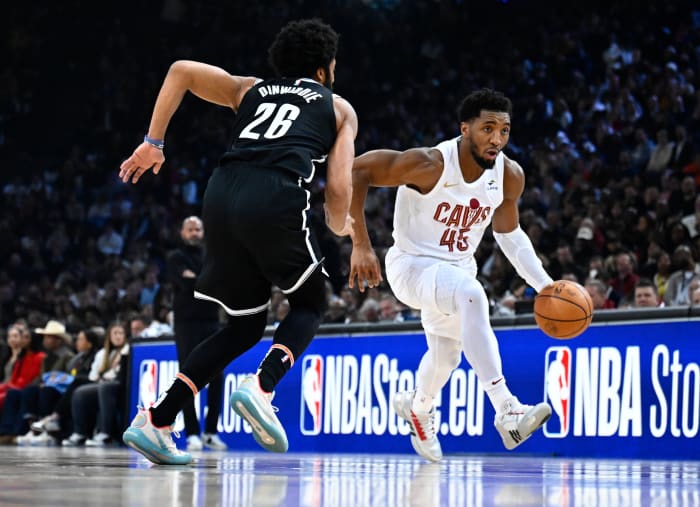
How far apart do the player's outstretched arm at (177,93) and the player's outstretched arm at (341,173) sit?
0.41m

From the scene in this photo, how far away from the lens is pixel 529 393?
801 centimetres

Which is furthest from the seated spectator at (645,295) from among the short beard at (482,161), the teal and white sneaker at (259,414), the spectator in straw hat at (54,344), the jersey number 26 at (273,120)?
the spectator in straw hat at (54,344)

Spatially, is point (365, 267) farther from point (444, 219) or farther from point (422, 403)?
point (422, 403)

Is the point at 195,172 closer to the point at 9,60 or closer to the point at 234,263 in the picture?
the point at 9,60

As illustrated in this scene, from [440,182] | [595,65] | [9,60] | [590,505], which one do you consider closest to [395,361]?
[440,182]

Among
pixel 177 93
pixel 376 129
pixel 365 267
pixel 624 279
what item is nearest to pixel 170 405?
pixel 177 93

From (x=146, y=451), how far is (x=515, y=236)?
8.30 feet

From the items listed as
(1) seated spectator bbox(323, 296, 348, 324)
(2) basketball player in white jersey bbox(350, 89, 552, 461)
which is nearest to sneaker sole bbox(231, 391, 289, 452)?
(2) basketball player in white jersey bbox(350, 89, 552, 461)

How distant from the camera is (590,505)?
274cm

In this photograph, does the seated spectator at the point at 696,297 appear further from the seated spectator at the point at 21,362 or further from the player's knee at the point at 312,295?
the seated spectator at the point at 21,362

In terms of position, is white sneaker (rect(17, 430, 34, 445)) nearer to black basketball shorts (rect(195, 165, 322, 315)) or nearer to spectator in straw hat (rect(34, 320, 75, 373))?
spectator in straw hat (rect(34, 320, 75, 373))

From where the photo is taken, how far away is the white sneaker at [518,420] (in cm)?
519

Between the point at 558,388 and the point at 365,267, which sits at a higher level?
the point at 365,267

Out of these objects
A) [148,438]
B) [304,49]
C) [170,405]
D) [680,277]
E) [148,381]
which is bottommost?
[148,438]
